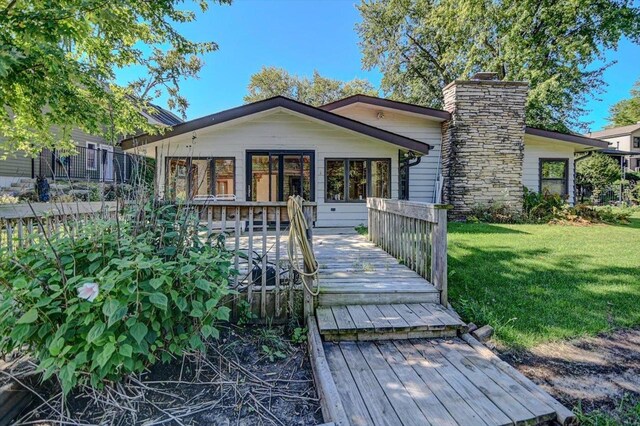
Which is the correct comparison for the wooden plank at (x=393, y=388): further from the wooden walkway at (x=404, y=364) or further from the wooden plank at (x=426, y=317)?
the wooden plank at (x=426, y=317)

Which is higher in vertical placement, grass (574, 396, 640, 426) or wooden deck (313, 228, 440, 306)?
wooden deck (313, 228, 440, 306)

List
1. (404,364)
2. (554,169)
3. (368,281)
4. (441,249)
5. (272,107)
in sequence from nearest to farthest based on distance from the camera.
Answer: (404,364) < (441,249) < (368,281) < (272,107) < (554,169)

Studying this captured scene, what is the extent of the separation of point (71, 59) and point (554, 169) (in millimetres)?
13977

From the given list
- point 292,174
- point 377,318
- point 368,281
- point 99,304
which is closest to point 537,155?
point 292,174

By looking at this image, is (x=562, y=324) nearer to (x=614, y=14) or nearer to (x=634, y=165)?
(x=614, y=14)

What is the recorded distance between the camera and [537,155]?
11.6 metres

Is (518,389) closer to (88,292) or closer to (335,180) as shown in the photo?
(88,292)

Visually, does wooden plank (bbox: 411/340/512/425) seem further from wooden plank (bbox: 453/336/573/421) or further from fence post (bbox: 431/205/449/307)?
fence post (bbox: 431/205/449/307)

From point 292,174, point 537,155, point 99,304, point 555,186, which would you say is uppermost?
point 537,155

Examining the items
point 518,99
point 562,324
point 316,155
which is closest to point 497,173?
point 518,99

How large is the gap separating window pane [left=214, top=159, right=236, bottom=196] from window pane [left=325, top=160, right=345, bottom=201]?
8.41 feet

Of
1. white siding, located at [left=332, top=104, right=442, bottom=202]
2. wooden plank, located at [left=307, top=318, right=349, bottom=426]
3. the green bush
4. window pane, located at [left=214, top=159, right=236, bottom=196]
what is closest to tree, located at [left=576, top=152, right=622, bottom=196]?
white siding, located at [left=332, top=104, right=442, bottom=202]

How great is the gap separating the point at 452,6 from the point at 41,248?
18.7 metres

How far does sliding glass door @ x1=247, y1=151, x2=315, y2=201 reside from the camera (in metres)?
8.75
